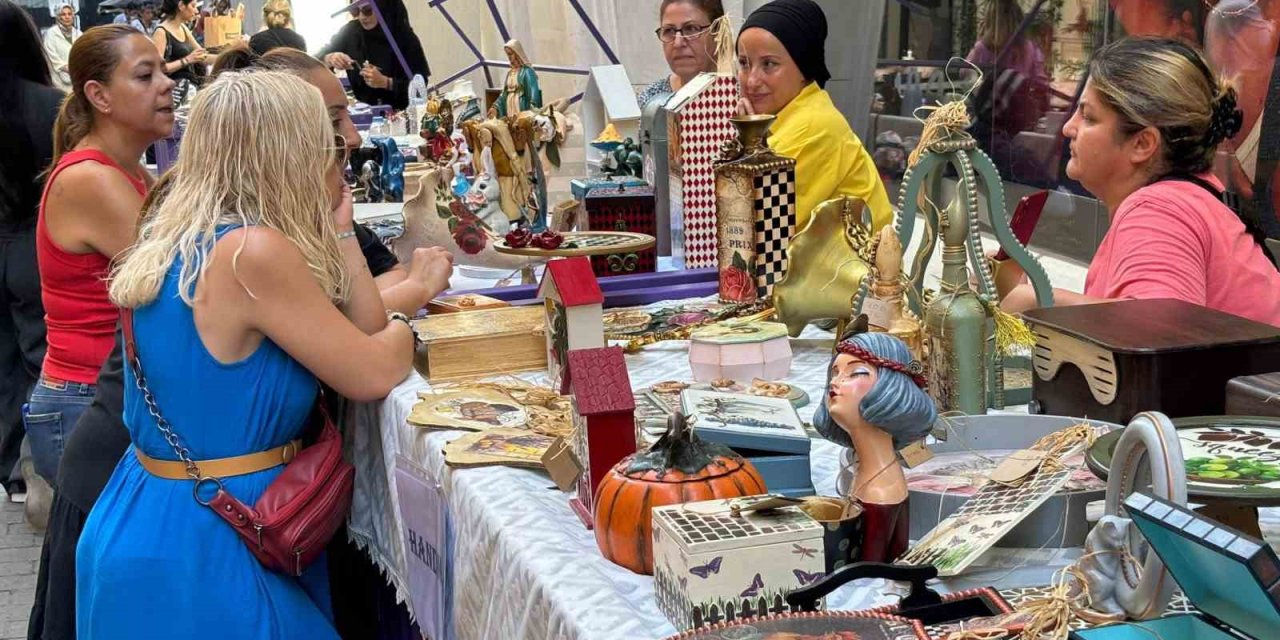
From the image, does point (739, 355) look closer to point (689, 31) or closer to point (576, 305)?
point (576, 305)

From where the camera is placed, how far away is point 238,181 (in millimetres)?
2031

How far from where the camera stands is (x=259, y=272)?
1979 mm

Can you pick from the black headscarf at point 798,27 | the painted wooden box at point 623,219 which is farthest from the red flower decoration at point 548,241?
the black headscarf at point 798,27

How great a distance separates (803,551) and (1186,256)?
134cm

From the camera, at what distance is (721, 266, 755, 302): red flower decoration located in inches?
102

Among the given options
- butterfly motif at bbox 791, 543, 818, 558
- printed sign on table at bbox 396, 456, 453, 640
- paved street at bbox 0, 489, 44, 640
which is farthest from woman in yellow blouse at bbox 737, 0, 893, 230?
paved street at bbox 0, 489, 44, 640

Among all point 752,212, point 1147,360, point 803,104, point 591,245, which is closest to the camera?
point 1147,360

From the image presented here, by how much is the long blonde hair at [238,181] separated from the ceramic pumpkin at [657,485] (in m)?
0.84

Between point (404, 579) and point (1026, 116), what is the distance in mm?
4814

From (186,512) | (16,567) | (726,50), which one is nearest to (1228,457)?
(186,512)

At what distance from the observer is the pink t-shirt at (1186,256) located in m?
2.22

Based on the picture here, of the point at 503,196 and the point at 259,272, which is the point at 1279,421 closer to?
the point at 259,272

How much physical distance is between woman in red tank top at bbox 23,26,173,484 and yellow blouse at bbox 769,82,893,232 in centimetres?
157

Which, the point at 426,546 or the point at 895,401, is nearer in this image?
the point at 895,401
